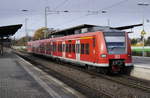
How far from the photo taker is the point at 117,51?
16234mm

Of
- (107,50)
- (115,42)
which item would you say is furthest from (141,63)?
(107,50)

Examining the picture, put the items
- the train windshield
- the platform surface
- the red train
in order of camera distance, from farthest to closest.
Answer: the platform surface, the train windshield, the red train

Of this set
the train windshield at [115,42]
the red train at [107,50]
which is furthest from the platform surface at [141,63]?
the train windshield at [115,42]

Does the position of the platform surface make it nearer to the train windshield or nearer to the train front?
the train front

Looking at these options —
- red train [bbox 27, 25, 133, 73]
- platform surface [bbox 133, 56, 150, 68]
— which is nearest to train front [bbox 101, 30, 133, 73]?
red train [bbox 27, 25, 133, 73]

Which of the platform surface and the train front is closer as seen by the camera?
the train front

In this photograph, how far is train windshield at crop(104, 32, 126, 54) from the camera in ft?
53.2

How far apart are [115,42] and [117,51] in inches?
22.5

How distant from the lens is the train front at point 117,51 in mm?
16031

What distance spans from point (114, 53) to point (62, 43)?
9799mm

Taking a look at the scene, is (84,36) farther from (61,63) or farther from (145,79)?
(61,63)

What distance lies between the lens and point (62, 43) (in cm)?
2530

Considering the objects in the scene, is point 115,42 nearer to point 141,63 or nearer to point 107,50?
point 107,50

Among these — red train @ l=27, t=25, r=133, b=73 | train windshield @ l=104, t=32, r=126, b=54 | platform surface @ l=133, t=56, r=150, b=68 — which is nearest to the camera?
red train @ l=27, t=25, r=133, b=73
